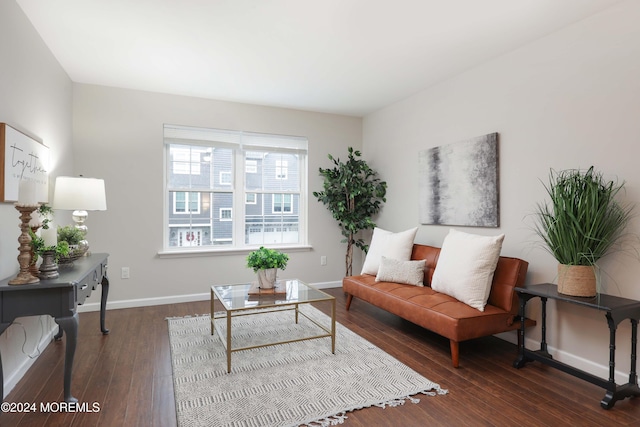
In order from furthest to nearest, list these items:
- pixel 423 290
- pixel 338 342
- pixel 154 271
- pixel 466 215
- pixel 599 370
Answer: pixel 154 271
pixel 466 215
pixel 423 290
pixel 338 342
pixel 599 370

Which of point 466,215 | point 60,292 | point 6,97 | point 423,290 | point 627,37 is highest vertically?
point 627,37

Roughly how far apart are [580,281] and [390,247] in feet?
5.87

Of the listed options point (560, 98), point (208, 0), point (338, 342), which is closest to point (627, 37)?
point (560, 98)

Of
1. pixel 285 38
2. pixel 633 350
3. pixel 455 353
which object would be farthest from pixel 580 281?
pixel 285 38

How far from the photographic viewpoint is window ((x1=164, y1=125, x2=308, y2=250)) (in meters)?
4.42

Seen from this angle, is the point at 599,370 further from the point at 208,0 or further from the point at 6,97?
the point at 6,97

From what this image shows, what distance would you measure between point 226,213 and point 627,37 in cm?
416

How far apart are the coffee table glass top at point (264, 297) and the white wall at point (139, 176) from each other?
1406mm

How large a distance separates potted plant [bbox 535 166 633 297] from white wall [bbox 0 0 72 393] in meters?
3.59

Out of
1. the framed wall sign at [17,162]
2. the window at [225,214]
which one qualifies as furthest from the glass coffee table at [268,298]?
the window at [225,214]

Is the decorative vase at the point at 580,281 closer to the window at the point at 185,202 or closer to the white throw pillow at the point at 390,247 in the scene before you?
the white throw pillow at the point at 390,247

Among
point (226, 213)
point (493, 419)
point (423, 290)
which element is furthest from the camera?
point (226, 213)

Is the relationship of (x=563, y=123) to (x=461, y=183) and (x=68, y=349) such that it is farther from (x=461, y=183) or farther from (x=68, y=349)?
(x=68, y=349)

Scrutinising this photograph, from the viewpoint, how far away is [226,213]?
4664mm
